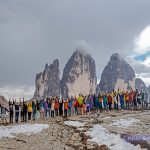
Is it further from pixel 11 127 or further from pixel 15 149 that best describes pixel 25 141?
pixel 11 127

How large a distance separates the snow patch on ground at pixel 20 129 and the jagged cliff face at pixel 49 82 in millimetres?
154610

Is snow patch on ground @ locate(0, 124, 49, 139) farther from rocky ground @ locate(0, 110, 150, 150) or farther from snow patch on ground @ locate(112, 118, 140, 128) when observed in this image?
snow patch on ground @ locate(112, 118, 140, 128)

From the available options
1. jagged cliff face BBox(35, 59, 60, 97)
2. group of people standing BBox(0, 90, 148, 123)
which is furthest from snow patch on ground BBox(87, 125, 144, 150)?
jagged cliff face BBox(35, 59, 60, 97)

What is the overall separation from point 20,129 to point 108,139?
9.03 m

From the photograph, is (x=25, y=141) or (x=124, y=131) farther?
(x=124, y=131)

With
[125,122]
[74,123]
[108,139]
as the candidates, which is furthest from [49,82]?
[108,139]

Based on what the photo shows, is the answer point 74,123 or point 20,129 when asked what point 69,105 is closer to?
point 74,123

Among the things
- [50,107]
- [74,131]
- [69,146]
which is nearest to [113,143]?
[69,146]

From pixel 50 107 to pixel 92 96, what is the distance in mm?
5989

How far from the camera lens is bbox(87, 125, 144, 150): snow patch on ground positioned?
936 inches

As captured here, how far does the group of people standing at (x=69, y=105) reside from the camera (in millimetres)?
39156

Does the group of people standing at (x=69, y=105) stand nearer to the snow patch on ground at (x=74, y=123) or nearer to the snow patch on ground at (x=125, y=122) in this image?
the snow patch on ground at (x=74, y=123)

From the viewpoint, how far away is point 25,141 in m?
26.7

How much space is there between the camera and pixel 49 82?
191500mm
